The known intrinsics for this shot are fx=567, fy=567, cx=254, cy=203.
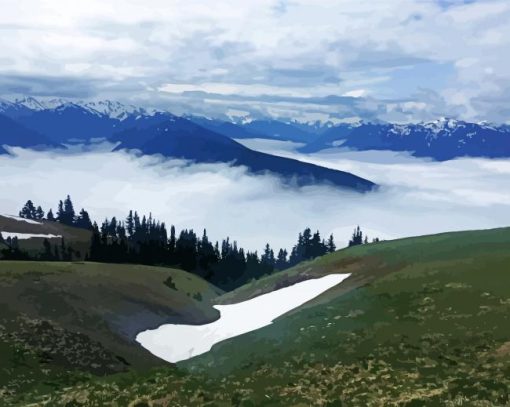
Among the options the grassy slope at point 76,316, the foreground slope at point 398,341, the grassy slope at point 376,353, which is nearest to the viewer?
the foreground slope at point 398,341

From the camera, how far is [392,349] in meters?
33.0

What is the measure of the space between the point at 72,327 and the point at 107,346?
193 inches

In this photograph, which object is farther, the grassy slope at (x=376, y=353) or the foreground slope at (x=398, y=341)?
the grassy slope at (x=376, y=353)

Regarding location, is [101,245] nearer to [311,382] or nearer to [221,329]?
[221,329]

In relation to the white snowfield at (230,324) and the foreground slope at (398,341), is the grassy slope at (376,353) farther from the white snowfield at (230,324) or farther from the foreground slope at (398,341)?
the white snowfield at (230,324)

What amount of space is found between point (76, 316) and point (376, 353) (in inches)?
1321

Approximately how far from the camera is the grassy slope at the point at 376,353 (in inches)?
998

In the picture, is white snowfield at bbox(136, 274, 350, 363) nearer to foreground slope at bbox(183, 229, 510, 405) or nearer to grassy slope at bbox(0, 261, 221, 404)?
grassy slope at bbox(0, 261, 221, 404)

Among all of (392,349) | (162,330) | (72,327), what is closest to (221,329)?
(162,330)

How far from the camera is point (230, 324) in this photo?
63750 millimetres

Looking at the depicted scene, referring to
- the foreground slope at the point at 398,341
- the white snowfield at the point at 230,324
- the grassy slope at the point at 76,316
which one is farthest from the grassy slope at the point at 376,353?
the grassy slope at the point at 76,316

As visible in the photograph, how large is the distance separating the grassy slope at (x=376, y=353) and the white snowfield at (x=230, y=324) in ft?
17.7

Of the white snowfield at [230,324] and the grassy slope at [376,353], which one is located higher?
the grassy slope at [376,353]

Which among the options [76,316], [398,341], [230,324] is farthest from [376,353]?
[76,316]
